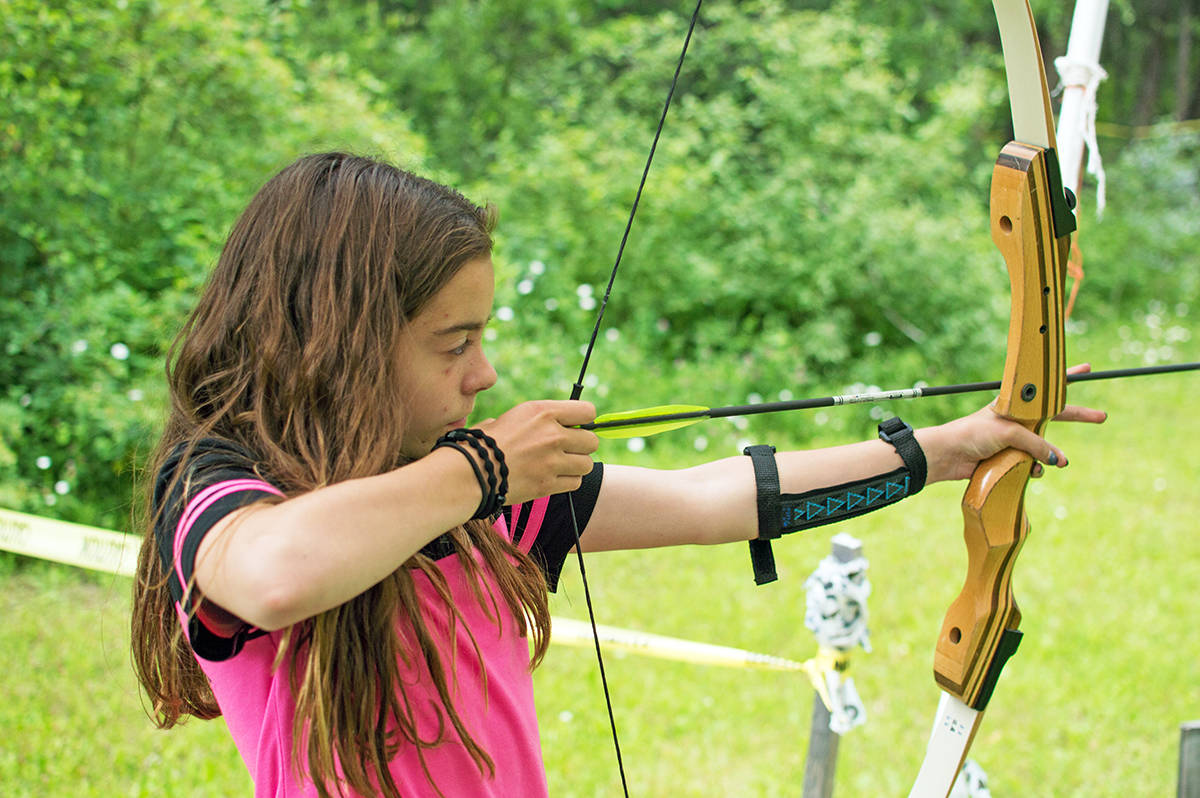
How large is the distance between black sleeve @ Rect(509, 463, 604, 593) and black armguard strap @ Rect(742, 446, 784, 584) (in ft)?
0.66

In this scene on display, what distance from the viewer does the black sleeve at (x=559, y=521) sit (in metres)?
1.22

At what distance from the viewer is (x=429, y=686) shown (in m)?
1.06

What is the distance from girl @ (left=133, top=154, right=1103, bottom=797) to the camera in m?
0.87

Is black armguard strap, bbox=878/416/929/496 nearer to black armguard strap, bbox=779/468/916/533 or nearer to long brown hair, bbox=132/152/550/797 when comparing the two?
black armguard strap, bbox=779/468/916/533

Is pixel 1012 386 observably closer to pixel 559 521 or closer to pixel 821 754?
pixel 559 521

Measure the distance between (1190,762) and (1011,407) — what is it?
74 centimetres

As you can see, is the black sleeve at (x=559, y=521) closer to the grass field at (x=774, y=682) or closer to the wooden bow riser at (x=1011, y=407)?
the wooden bow riser at (x=1011, y=407)

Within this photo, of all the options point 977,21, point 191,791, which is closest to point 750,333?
point 191,791

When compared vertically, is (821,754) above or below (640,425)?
below

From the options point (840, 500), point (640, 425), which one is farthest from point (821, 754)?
point (640, 425)

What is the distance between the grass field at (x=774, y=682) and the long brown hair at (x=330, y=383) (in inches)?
54.1

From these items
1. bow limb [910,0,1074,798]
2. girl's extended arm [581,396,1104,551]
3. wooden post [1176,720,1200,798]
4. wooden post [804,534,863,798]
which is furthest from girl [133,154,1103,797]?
wooden post [1176,720,1200,798]

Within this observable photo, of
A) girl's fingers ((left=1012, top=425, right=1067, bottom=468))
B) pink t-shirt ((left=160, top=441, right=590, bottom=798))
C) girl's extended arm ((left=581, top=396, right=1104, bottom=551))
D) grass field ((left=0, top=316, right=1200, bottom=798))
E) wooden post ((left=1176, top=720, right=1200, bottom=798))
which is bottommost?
grass field ((left=0, top=316, right=1200, bottom=798))

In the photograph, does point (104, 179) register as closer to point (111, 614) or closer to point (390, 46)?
point (111, 614)
